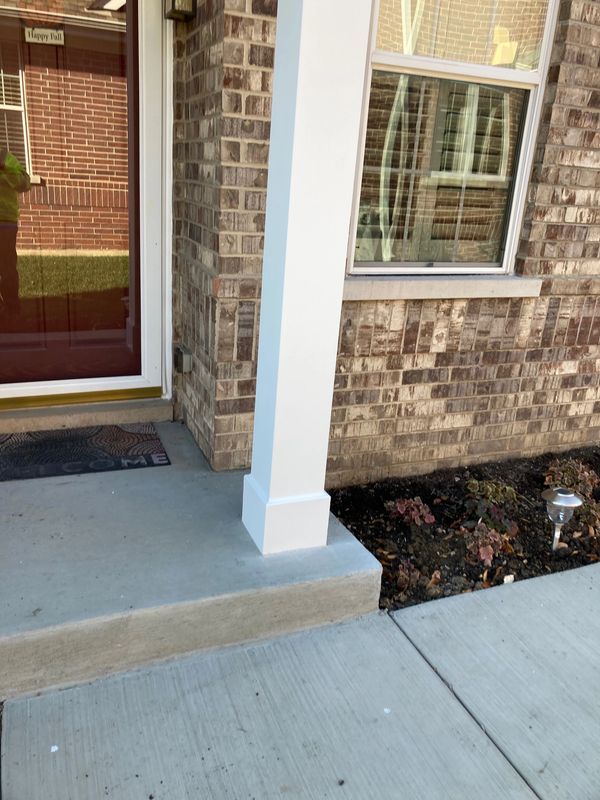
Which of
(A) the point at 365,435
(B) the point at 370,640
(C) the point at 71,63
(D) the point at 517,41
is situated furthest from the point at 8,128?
(B) the point at 370,640

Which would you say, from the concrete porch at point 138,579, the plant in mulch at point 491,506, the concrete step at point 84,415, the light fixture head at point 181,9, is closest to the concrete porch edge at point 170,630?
the concrete porch at point 138,579

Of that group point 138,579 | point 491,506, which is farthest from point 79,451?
point 491,506

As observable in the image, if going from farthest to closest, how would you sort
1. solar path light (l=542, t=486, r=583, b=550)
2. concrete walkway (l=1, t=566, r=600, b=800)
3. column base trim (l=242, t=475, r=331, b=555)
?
solar path light (l=542, t=486, r=583, b=550), column base trim (l=242, t=475, r=331, b=555), concrete walkway (l=1, t=566, r=600, b=800)

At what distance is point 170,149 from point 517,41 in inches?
73.4

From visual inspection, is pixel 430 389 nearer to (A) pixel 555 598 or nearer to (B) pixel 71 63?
(A) pixel 555 598

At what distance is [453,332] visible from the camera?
3605 mm

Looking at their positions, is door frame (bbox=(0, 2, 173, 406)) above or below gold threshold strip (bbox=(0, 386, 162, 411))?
above

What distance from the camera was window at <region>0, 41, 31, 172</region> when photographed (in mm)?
3178

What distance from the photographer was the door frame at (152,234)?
10.9 ft

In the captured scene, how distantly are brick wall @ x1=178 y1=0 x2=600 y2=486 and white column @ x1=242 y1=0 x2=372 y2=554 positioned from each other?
55 centimetres

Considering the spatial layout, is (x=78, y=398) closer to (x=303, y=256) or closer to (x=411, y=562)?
(x=303, y=256)

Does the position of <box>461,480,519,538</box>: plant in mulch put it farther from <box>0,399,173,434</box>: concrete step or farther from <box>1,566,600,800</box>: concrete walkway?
<box>0,399,173,434</box>: concrete step

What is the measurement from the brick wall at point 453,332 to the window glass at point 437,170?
19 centimetres

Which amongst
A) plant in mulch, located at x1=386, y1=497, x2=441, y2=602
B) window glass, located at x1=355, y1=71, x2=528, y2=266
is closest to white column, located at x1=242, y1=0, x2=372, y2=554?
plant in mulch, located at x1=386, y1=497, x2=441, y2=602
